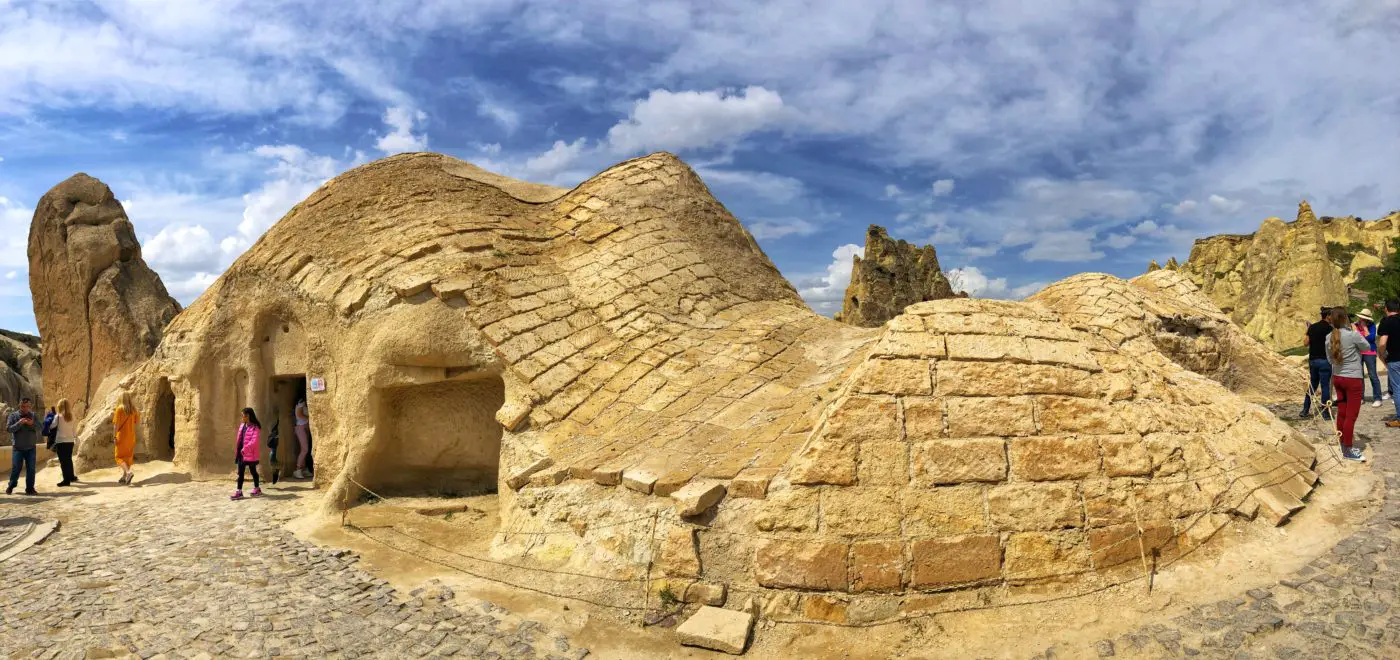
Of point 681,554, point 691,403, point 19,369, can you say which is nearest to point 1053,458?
point 681,554

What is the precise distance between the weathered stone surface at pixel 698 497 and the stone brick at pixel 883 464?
1.03 metres

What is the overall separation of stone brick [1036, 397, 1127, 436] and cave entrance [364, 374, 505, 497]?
6.00 meters

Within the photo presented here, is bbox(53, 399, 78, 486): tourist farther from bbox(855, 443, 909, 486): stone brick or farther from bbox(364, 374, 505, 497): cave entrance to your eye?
bbox(855, 443, 909, 486): stone brick

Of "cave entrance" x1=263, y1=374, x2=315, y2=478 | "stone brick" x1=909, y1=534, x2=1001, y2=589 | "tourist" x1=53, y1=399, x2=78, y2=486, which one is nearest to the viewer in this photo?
"stone brick" x1=909, y1=534, x2=1001, y2=589

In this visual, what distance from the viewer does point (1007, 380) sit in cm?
541

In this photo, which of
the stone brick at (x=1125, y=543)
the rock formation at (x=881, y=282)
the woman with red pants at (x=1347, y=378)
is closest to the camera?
the stone brick at (x=1125, y=543)

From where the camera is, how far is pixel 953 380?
5.36 meters

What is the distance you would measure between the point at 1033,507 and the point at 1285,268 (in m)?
28.8

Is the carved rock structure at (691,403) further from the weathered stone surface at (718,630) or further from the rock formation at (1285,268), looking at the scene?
the rock formation at (1285,268)

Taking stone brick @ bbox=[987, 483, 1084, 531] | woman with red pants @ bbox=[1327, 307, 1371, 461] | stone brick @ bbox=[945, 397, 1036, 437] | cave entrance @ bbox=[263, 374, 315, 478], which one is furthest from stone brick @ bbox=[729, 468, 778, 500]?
cave entrance @ bbox=[263, 374, 315, 478]

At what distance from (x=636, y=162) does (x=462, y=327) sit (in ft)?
15.0

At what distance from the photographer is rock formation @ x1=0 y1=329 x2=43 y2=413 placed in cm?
2419

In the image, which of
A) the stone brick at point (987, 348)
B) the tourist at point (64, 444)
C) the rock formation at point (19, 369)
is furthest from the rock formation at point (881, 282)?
the rock formation at point (19, 369)

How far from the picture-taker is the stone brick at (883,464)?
5027 millimetres
